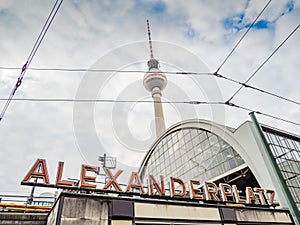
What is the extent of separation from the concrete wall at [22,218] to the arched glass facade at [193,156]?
1586 cm

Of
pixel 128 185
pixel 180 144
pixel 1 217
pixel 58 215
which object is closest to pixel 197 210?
pixel 128 185

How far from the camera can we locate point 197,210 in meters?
12.4

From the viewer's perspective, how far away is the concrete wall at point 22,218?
10680 millimetres

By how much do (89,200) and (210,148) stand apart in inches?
630

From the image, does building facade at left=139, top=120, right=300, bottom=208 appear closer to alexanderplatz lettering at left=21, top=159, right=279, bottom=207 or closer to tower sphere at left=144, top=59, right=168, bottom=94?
alexanderplatz lettering at left=21, top=159, right=279, bottom=207

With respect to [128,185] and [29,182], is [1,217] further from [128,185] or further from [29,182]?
[128,185]

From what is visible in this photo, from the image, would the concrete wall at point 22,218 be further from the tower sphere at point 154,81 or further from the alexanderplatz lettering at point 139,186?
the tower sphere at point 154,81

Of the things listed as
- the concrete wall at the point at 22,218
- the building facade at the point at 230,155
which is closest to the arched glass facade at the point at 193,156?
the building facade at the point at 230,155

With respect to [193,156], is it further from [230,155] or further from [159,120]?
[159,120]

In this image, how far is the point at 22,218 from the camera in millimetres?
11016

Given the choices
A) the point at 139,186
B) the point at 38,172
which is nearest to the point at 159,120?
the point at 139,186

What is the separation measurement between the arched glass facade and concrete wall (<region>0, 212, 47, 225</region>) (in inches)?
624

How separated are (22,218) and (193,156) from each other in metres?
18.1

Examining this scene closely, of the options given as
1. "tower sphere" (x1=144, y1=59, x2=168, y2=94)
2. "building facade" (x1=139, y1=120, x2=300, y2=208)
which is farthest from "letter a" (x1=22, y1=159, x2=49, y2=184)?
"tower sphere" (x1=144, y1=59, x2=168, y2=94)
